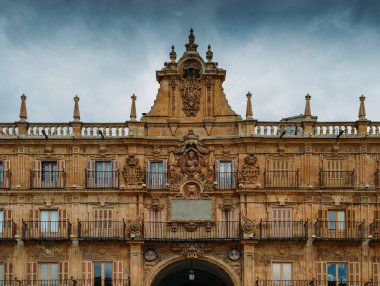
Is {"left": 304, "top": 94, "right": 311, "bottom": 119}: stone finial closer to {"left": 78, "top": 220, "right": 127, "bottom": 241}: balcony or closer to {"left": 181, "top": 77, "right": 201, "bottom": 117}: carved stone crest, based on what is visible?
{"left": 181, "top": 77, "right": 201, "bottom": 117}: carved stone crest

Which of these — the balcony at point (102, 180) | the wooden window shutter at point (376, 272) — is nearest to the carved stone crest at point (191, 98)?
the balcony at point (102, 180)

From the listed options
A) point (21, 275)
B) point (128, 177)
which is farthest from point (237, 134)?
point (21, 275)

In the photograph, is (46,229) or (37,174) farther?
(37,174)

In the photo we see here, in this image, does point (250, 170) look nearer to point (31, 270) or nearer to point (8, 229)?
point (31, 270)

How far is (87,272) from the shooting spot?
52625 millimetres

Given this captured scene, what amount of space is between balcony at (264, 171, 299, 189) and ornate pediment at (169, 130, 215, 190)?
3602 millimetres

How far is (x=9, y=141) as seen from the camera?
54062 mm

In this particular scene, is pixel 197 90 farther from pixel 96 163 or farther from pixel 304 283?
pixel 304 283

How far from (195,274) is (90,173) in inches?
430

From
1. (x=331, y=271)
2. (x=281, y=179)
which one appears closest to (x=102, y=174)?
(x=281, y=179)

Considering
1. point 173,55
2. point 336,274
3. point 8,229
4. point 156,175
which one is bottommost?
point 336,274

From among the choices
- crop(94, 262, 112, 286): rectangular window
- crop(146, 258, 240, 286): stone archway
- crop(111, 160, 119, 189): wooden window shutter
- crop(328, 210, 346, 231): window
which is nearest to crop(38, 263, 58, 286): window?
crop(94, 262, 112, 286): rectangular window

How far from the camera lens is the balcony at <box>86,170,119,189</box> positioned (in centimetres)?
5391

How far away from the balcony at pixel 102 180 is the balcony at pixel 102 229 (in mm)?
2325
